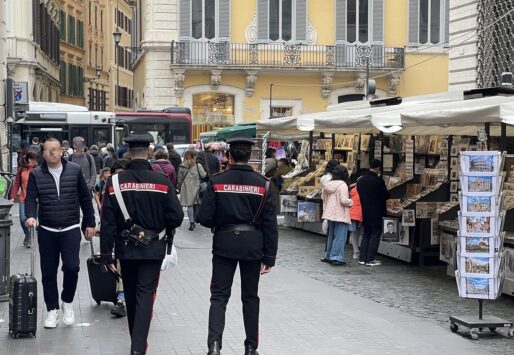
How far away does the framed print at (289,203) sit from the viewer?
67.2ft

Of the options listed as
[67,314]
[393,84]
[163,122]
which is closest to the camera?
[67,314]

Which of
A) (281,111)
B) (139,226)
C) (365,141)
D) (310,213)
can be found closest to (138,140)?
(139,226)

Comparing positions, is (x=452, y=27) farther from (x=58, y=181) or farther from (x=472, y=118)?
(x=58, y=181)

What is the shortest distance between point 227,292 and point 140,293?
73 cm

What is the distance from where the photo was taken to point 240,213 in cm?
805

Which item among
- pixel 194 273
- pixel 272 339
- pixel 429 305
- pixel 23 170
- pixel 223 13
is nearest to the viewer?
pixel 272 339

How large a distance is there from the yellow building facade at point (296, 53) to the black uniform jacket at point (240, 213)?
96.1 ft

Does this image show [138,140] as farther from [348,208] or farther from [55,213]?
[348,208]

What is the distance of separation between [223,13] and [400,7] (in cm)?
701

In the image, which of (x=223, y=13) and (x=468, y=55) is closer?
(x=468, y=55)

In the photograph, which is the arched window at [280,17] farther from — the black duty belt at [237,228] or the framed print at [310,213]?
the black duty belt at [237,228]

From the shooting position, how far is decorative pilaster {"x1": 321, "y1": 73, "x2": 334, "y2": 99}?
3822 cm

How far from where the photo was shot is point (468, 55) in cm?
2248

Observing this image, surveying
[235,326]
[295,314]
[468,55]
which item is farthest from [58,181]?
[468,55]
